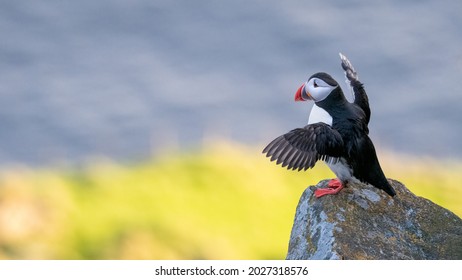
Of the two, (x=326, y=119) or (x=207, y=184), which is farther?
(x=207, y=184)

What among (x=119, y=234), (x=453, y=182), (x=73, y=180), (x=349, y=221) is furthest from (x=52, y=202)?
(x=349, y=221)

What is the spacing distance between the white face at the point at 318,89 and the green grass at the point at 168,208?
2152mm

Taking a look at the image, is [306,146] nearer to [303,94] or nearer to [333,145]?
[333,145]

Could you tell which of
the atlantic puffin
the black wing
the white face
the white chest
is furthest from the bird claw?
the white face

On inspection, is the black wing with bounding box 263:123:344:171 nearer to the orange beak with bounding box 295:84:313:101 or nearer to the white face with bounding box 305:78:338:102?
the white face with bounding box 305:78:338:102

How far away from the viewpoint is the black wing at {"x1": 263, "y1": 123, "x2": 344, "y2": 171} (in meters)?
6.25

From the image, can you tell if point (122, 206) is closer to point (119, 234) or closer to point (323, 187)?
point (119, 234)

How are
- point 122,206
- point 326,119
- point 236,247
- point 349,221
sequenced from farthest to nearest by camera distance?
point 122,206, point 236,247, point 326,119, point 349,221

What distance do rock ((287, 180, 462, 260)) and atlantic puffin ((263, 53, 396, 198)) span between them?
0.29 ft

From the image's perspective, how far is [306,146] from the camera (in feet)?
20.6

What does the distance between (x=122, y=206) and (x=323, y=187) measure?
332 centimetres

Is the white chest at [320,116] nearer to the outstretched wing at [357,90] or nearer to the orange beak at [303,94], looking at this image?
the orange beak at [303,94]

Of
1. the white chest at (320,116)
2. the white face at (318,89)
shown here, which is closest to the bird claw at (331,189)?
the white chest at (320,116)

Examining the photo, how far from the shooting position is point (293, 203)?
9625 mm
